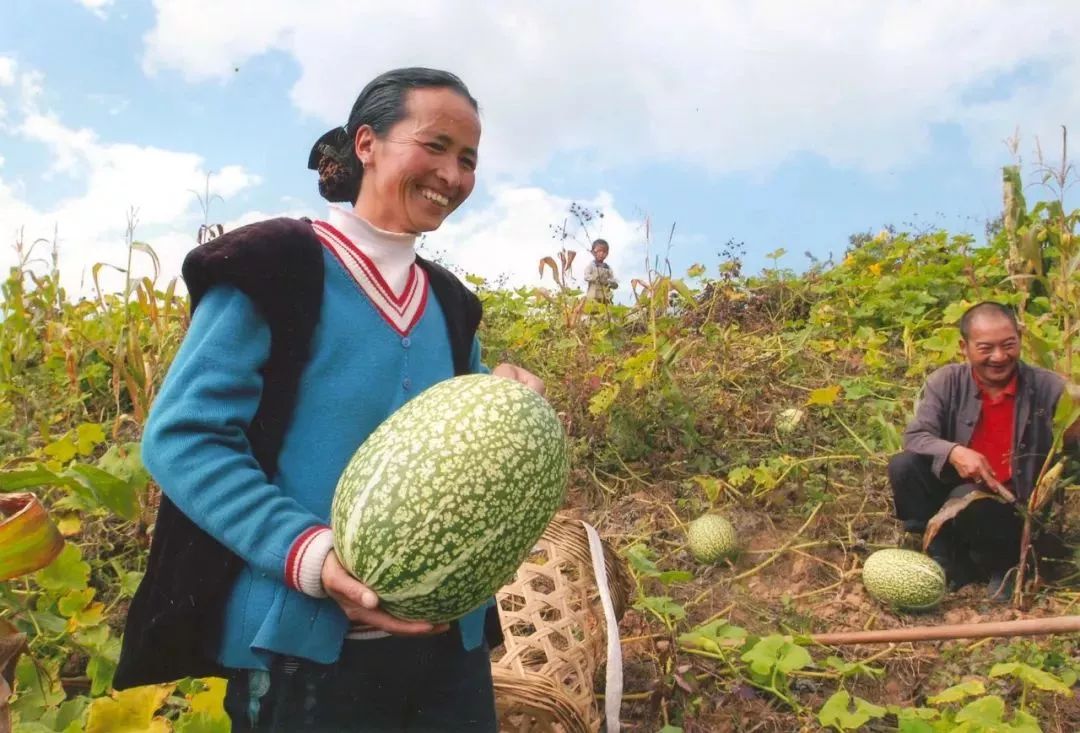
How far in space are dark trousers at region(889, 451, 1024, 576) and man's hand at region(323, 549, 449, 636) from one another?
10.2ft

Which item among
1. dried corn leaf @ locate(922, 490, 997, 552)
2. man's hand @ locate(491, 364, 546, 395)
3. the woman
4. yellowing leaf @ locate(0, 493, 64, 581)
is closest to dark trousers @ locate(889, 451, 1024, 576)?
dried corn leaf @ locate(922, 490, 997, 552)

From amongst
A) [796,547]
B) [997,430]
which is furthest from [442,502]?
[997,430]

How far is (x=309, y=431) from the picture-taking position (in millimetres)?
1489

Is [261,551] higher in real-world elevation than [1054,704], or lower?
higher

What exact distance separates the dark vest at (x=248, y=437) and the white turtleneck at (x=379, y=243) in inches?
4.7

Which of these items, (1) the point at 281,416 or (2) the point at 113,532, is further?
(2) the point at 113,532

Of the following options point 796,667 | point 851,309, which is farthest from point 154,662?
point 851,309

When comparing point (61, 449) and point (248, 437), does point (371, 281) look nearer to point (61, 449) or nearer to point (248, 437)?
point (248, 437)

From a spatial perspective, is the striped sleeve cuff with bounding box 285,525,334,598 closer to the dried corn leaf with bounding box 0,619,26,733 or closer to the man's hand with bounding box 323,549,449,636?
the man's hand with bounding box 323,549,449,636

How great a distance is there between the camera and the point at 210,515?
1.33 m

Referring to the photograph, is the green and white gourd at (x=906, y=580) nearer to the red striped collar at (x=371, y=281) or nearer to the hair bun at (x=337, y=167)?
the red striped collar at (x=371, y=281)

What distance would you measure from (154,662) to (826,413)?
14.2ft

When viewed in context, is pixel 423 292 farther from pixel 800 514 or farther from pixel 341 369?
pixel 800 514

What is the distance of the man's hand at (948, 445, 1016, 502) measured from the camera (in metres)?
3.60
